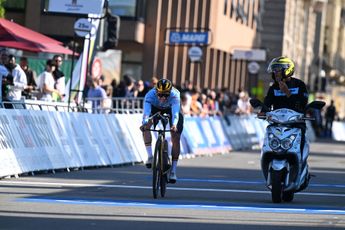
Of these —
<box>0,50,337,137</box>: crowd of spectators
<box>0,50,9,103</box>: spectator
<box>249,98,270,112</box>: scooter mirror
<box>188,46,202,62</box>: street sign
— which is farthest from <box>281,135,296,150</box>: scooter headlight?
<box>188,46,202,62</box>: street sign

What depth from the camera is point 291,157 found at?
15594 mm

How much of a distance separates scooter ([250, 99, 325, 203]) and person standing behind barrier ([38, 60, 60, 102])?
10482mm

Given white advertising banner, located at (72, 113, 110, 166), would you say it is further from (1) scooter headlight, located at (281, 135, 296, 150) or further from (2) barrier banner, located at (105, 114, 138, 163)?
(1) scooter headlight, located at (281, 135, 296, 150)

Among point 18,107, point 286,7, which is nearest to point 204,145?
point 18,107

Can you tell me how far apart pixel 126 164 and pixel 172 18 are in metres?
23.1

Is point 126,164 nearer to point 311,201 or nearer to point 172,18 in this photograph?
point 311,201

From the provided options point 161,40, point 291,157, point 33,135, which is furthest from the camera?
point 161,40

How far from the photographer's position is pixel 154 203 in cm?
1474

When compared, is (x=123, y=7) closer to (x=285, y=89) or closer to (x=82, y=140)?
(x=82, y=140)

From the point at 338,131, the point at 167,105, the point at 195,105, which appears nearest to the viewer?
the point at 167,105

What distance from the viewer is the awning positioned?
24.5 m

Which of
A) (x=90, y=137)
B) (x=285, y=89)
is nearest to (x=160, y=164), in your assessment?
(x=285, y=89)

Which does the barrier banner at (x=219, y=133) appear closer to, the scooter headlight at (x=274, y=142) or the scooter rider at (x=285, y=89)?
the scooter rider at (x=285, y=89)

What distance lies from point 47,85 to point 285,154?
36.0 ft
